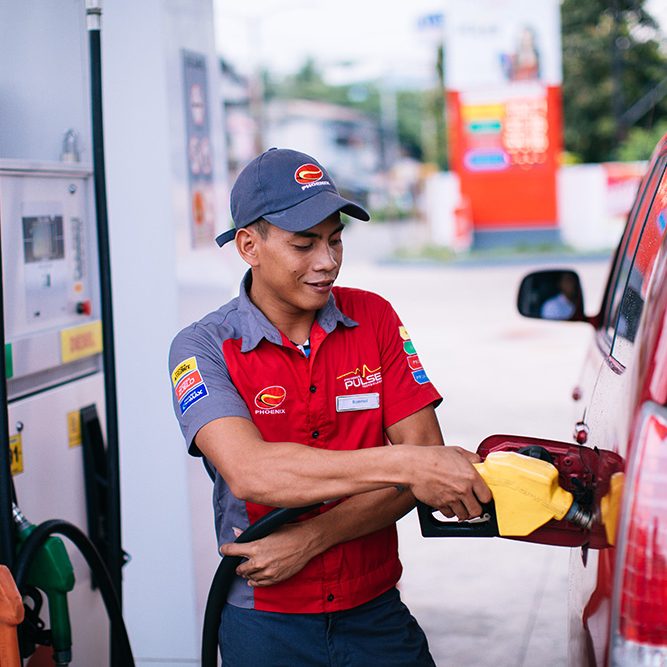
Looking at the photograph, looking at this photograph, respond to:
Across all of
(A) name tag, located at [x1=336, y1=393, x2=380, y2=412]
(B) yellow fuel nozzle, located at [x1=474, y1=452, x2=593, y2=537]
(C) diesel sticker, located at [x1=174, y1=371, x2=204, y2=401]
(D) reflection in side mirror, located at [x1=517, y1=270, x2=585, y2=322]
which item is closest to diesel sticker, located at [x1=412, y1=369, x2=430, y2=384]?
(A) name tag, located at [x1=336, y1=393, x2=380, y2=412]

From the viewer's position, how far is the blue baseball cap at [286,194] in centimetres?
250

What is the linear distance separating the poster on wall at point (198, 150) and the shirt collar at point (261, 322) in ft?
5.54

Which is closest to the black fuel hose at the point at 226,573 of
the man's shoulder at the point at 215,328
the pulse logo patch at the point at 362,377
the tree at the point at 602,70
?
the pulse logo patch at the point at 362,377

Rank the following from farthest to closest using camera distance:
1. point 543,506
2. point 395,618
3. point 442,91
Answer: point 442,91 → point 395,618 → point 543,506

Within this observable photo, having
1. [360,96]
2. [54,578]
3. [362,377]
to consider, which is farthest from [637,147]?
[360,96]

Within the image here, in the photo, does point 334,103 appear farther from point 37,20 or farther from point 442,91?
point 37,20

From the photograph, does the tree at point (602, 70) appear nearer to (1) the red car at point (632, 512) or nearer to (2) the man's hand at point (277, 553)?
(2) the man's hand at point (277, 553)

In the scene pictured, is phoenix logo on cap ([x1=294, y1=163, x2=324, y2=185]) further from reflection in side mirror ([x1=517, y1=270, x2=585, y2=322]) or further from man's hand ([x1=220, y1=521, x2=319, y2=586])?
reflection in side mirror ([x1=517, y1=270, x2=585, y2=322])

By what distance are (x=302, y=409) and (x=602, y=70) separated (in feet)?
133

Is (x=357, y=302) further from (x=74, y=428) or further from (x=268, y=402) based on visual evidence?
(x=74, y=428)

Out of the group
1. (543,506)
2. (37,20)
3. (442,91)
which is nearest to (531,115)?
(37,20)

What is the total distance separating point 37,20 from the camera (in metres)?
3.66

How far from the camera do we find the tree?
38719 millimetres

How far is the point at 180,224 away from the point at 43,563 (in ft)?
4.88
